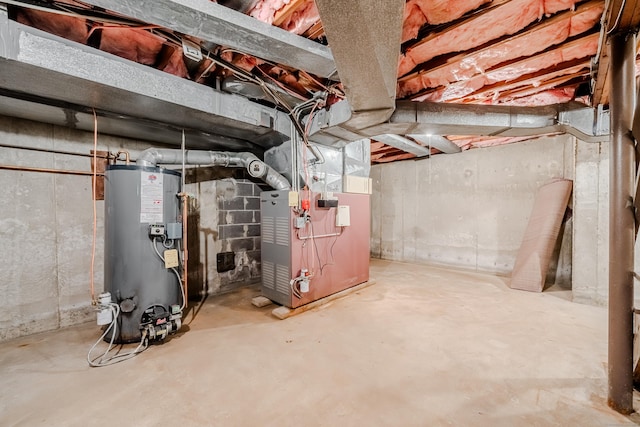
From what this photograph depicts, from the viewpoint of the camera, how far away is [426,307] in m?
2.84

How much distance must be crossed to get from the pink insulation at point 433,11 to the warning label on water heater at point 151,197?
2214 mm

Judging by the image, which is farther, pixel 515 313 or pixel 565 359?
pixel 515 313

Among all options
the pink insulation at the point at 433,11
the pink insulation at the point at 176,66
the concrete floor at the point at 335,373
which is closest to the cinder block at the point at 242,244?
the concrete floor at the point at 335,373

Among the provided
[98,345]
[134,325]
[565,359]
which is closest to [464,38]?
[565,359]

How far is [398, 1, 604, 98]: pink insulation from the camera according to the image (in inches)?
61.5

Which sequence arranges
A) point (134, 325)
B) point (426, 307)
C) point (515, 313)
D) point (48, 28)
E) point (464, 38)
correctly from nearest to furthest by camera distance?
point (48, 28), point (464, 38), point (134, 325), point (515, 313), point (426, 307)

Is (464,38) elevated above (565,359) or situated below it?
above

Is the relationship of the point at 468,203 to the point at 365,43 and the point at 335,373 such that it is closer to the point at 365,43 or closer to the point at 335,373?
the point at 335,373

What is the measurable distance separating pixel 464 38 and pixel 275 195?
2.12 meters

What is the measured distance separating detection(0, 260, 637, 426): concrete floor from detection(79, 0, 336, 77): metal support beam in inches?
84.2

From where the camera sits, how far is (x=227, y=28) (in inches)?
55.8

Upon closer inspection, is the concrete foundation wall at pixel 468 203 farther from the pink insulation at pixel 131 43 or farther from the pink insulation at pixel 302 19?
the pink insulation at pixel 131 43

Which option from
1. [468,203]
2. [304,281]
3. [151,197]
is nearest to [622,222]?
[304,281]

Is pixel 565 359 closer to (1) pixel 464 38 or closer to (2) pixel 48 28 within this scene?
(1) pixel 464 38
